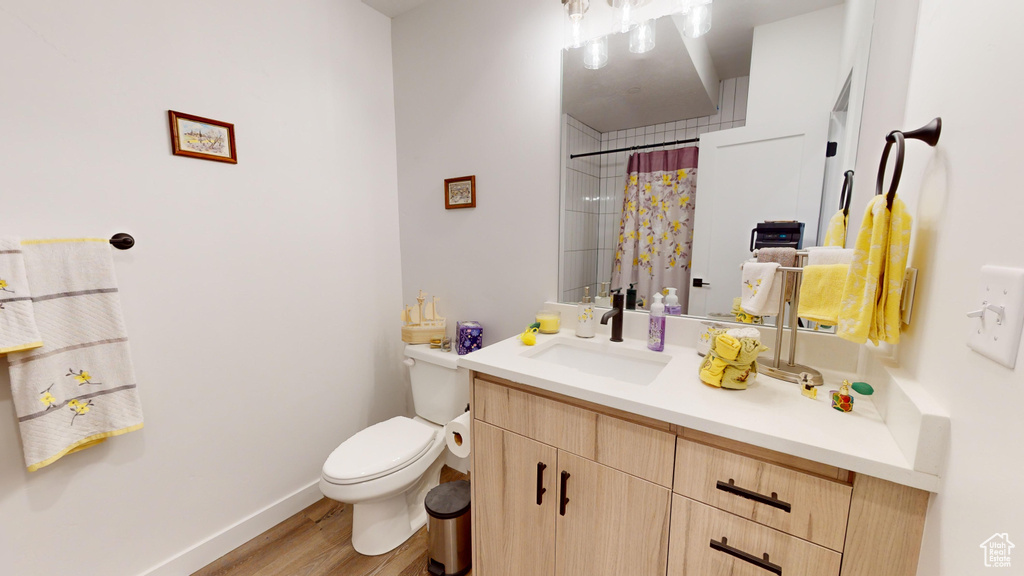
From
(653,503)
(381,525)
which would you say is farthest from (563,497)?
(381,525)

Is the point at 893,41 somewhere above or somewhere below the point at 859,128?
above

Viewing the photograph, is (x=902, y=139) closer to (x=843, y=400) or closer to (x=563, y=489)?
(x=843, y=400)

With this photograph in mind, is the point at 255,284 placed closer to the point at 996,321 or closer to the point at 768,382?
the point at 768,382

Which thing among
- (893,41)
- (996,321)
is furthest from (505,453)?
(893,41)

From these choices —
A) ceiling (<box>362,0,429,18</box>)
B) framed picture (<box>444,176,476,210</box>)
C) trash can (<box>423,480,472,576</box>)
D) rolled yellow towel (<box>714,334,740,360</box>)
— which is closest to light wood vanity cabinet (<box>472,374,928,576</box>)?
trash can (<box>423,480,472,576</box>)

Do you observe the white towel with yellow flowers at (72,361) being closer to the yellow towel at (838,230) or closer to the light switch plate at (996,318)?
the light switch plate at (996,318)

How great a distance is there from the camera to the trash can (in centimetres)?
136

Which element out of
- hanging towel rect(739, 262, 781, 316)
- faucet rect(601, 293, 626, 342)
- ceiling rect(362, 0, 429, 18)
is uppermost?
ceiling rect(362, 0, 429, 18)

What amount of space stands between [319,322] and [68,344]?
787 millimetres

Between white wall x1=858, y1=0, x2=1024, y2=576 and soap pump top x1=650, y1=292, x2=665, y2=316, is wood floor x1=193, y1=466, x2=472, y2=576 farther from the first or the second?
white wall x1=858, y1=0, x2=1024, y2=576

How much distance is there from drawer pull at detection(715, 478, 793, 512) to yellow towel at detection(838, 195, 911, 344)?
1.19 feet

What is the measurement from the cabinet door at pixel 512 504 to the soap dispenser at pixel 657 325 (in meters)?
0.52

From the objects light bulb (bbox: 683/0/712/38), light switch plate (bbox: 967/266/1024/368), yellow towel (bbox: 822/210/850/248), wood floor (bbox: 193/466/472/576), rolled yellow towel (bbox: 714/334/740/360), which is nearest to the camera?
light switch plate (bbox: 967/266/1024/368)

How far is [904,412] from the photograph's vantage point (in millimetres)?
659
